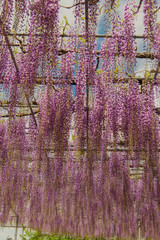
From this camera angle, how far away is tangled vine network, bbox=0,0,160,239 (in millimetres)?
3650

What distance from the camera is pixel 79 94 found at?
4.81m

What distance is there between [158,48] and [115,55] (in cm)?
64

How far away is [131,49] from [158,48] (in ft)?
1.25

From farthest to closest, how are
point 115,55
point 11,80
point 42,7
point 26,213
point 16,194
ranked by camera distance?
point 26,213
point 16,194
point 11,80
point 115,55
point 42,7

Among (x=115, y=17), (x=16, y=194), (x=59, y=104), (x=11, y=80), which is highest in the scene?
(x=115, y=17)

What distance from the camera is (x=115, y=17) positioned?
415cm

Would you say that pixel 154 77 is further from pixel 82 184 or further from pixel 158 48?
pixel 82 184

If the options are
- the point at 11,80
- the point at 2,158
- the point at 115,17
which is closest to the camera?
the point at 115,17

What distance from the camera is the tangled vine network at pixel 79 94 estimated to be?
365 centimetres

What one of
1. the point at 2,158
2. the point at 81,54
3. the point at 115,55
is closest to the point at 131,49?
the point at 115,55

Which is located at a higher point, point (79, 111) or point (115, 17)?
point (115, 17)

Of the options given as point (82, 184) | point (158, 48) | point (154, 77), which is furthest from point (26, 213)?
point (158, 48)

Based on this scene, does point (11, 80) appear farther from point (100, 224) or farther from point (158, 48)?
point (100, 224)

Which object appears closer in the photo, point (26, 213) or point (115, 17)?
point (115, 17)
